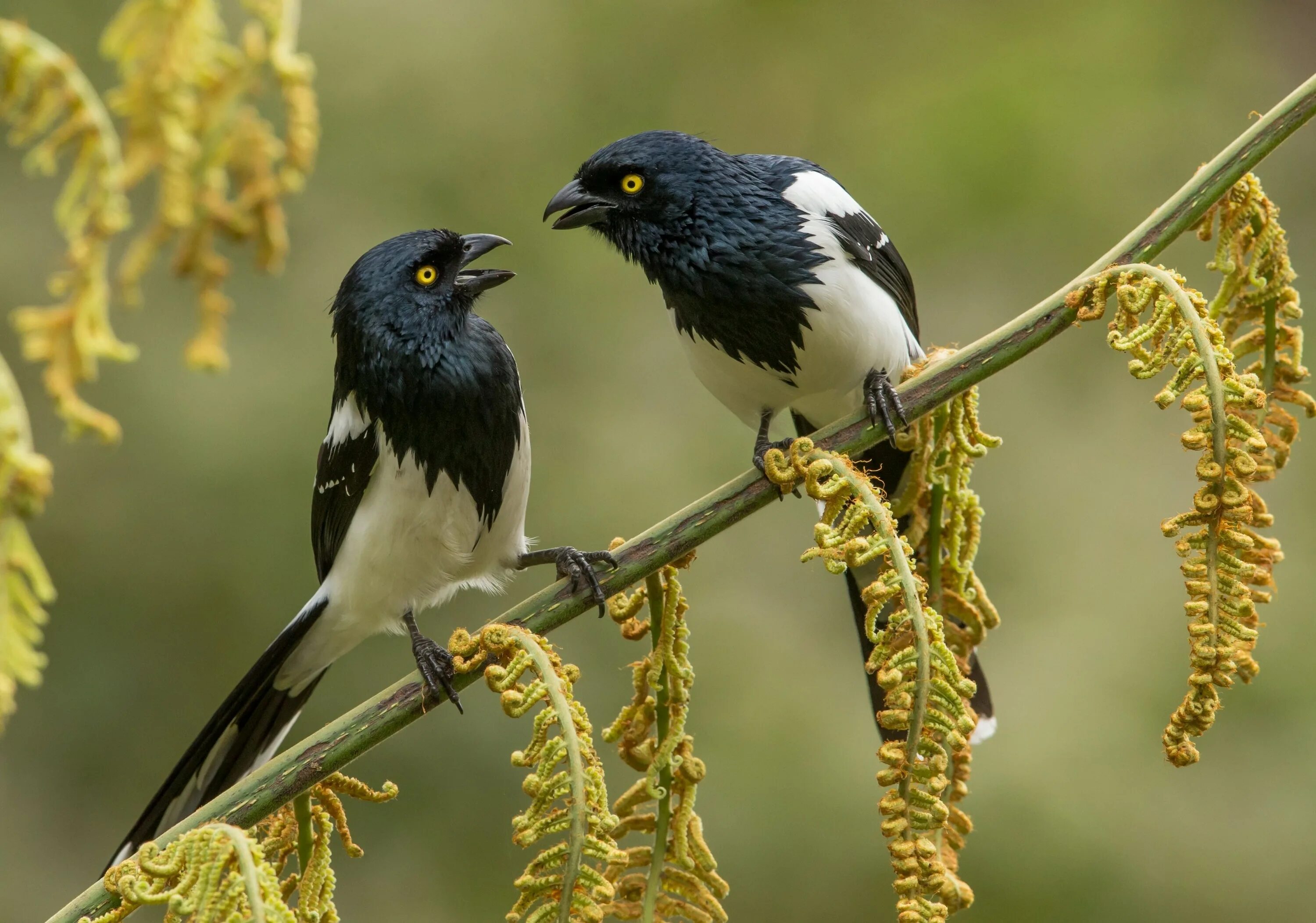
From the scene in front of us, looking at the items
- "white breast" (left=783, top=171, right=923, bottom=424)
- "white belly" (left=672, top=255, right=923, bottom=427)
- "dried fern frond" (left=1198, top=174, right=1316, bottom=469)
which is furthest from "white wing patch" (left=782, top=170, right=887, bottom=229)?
"dried fern frond" (left=1198, top=174, right=1316, bottom=469)

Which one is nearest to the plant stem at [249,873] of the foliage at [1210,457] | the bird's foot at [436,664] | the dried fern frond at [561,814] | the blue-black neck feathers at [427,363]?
the dried fern frond at [561,814]

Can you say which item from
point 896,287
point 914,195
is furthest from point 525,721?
point 914,195

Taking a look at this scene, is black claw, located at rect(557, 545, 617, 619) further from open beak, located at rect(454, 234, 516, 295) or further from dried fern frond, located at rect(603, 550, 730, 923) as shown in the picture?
open beak, located at rect(454, 234, 516, 295)

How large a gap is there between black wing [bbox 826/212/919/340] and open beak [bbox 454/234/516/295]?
32.8 inches

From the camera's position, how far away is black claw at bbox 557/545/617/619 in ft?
6.17

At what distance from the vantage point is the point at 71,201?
785 millimetres

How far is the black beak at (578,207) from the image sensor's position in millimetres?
3193

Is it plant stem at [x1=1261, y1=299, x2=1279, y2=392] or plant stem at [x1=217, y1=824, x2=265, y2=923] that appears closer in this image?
plant stem at [x1=217, y1=824, x2=265, y2=923]

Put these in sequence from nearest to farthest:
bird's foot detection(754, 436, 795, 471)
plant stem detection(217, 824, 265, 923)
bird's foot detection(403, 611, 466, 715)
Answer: plant stem detection(217, 824, 265, 923) < bird's foot detection(403, 611, 466, 715) < bird's foot detection(754, 436, 795, 471)

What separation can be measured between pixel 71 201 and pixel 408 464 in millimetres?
2495

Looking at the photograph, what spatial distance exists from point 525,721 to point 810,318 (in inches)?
118

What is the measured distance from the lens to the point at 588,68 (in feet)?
23.5

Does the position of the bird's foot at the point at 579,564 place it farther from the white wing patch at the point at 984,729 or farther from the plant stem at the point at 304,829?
the white wing patch at the point at 984,729

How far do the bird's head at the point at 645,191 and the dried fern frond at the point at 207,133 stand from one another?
2.30 meters
